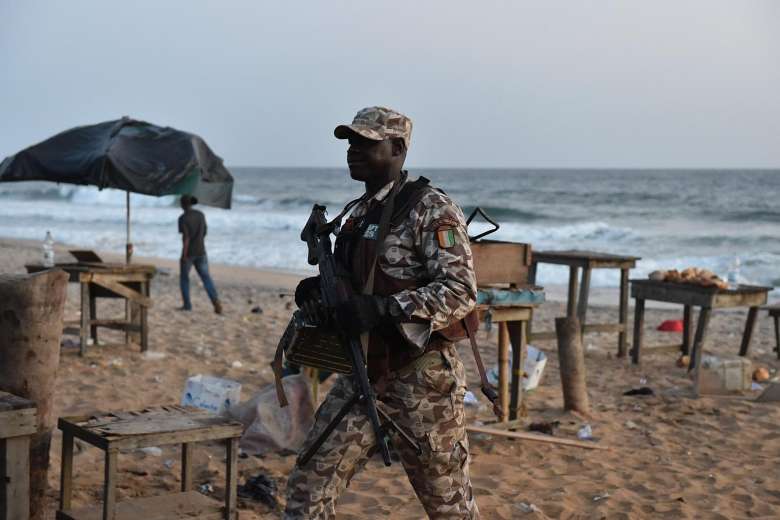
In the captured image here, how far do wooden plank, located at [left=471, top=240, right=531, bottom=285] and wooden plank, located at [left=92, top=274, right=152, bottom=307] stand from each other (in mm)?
4416

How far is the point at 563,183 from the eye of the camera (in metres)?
63.5

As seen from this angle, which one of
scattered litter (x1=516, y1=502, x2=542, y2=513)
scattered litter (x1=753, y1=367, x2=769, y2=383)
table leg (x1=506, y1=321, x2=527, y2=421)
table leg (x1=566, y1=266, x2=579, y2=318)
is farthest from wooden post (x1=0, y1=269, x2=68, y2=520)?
table leg (x1=566, y1=266, x2=579, y2=318)

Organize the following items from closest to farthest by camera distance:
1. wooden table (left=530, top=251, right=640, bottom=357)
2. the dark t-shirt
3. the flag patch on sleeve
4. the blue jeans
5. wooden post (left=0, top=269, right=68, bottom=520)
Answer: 1. the flag patch on sleeve
2. wooden post (left=0, top=269, right=68, bottom=520)
3. wooden table (left=530, top=251, right=640, bottom=357)
4. the dark t-shirt
5. the blue jeans

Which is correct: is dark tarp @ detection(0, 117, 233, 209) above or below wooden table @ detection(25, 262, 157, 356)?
above

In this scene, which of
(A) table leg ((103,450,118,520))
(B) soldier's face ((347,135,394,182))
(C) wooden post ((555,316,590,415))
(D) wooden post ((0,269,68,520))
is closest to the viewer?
(B) soldier's face ((347,135,394,182))

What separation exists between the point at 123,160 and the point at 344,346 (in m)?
6.56

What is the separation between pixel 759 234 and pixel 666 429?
2651cm

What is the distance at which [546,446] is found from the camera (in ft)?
23.1

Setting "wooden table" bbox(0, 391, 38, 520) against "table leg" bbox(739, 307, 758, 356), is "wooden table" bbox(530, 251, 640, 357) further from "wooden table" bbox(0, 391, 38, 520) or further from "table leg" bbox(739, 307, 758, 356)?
"wooden table" bbox(0, 391, 38, 520)

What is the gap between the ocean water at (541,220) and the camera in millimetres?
26625

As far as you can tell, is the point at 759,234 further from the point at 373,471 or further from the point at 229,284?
the point at 373,471

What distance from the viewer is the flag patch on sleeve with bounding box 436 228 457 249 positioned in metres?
3.44

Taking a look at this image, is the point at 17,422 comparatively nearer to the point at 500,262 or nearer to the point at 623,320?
the point at 500,262

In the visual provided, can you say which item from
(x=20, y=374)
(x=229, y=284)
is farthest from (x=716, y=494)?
(x=229, y=284)
